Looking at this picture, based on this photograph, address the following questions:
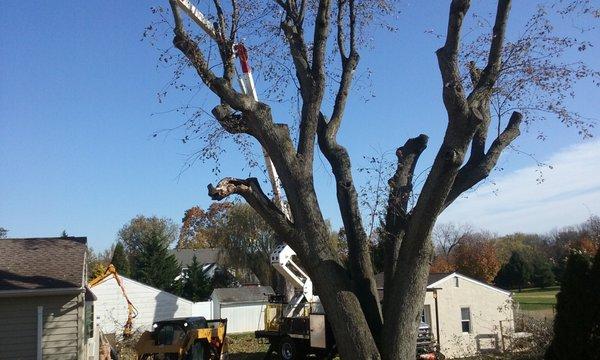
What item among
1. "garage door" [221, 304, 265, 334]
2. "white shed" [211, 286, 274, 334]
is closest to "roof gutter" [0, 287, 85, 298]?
"white shed" [211, 286, 274, 334]

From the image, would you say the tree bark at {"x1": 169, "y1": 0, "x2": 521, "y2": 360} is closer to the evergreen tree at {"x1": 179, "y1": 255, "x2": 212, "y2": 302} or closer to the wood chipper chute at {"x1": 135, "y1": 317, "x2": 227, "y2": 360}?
the wood chipper chute at {"x1": 135, "y1": 317, "x2": 227, "y2": 360}

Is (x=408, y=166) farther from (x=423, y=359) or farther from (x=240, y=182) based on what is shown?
(x=423, y=359)

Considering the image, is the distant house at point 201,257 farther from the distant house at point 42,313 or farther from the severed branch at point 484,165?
the severed branch at point 484,165

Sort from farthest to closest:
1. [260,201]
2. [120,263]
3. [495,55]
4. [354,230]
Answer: [120,263], [354,230], [495,55], [260,201]

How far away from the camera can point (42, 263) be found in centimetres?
1641

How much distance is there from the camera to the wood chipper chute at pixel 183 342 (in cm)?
1923

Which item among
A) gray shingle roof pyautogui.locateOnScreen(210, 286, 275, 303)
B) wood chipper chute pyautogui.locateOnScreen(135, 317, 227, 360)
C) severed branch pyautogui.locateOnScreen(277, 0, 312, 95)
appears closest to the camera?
severed branch pyautogui.locateOnScreen(277, 0, 312, 95)

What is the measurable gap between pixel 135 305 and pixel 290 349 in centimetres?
1808

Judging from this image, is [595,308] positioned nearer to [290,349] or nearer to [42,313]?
[290,349]

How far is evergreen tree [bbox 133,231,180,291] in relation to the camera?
5375 cm

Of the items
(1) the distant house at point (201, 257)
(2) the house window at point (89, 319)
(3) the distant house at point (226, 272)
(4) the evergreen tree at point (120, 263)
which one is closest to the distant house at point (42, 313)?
(2) the house window at point (89, 319)

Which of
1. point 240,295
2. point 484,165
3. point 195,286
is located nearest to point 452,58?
point 484,165

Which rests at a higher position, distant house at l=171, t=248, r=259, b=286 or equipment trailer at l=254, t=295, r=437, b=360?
distant house at l=171, t=248, r=259, b=286

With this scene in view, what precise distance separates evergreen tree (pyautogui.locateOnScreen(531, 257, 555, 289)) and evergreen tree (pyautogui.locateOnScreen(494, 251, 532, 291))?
0.96 metres
